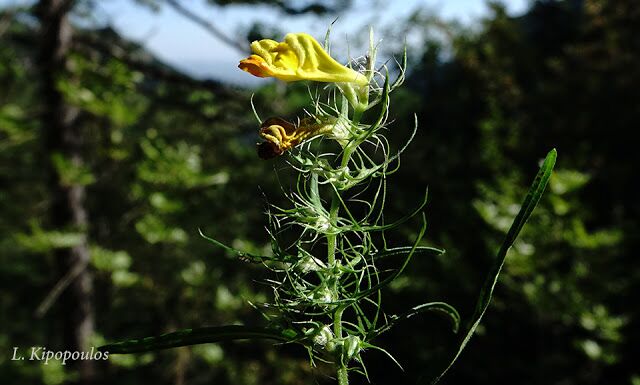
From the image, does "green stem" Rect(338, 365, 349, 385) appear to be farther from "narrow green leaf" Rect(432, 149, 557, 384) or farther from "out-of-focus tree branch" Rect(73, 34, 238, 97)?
"out-of-focus tree branch" Rect(73, 34, 238, 97)

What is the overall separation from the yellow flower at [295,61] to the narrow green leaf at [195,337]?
0.63 feet

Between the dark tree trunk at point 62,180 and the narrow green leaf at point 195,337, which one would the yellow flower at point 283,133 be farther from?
the dark tree trunk at point 62,180

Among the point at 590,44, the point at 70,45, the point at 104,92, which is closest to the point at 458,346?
the point at 104,92

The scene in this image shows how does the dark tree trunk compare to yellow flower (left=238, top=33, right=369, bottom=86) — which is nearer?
yellow flower (left=238, top=33, right=369, bottom=86)

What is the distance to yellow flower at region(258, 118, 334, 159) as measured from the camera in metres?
0.49

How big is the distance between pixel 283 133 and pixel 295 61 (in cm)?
8

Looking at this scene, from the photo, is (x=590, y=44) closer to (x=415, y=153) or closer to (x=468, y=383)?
(x=415, y=153)

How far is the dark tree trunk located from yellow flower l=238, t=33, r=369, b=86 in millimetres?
3612

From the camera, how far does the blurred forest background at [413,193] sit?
12.6ft

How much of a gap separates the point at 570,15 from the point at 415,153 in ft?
11.5

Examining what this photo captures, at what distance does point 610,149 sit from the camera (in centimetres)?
532

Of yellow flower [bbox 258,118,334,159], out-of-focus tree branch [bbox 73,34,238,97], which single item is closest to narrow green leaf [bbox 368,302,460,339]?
yellow flower [bbox 258,118,334,159]

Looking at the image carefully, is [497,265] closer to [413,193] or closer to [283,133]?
[283,133]

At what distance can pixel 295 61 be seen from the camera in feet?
1.47
